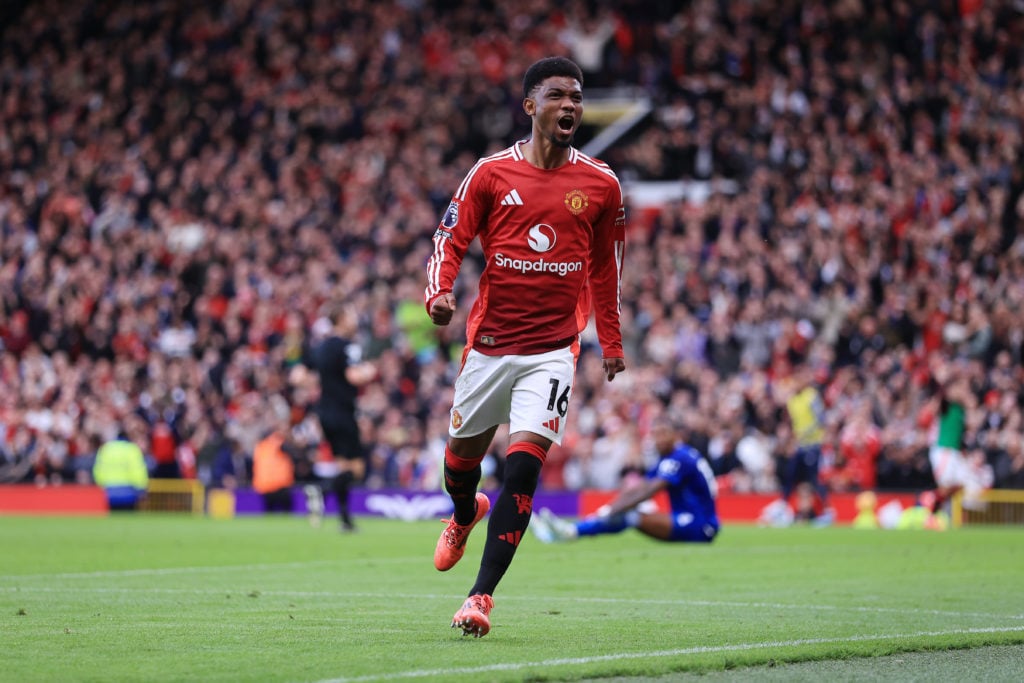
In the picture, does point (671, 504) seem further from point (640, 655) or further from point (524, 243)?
point (640, 655)

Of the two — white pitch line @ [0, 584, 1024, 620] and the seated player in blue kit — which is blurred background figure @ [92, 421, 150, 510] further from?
white pitch line @ [0, 584, 1024, 620]

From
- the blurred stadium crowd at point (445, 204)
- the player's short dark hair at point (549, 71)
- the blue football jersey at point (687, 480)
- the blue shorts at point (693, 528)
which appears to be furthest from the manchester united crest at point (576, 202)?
the blurred stadium crowd at point (445, 204)

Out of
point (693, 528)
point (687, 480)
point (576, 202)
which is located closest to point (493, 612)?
point (576, 202)

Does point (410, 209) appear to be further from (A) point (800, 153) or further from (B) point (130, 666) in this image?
(B) point (130, 666)

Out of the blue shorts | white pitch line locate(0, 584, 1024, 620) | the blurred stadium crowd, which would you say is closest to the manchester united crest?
white pitch line locate(0, 584, 1024, 620)

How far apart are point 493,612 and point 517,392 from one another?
1.47 meters

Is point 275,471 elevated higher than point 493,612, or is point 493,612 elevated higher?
point 493,612

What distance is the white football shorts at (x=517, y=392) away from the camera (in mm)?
7223

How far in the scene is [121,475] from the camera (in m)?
24.0

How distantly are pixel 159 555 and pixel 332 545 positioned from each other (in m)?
1.97

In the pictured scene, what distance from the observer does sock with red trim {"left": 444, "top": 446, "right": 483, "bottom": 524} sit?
25.3 ft

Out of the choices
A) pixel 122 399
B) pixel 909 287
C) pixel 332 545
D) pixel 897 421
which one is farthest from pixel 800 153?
pixel 332 545

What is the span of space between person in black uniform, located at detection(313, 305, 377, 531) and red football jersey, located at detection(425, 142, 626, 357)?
31.9 ft

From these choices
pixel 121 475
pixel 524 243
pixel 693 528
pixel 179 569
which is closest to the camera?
pixel 524 243
